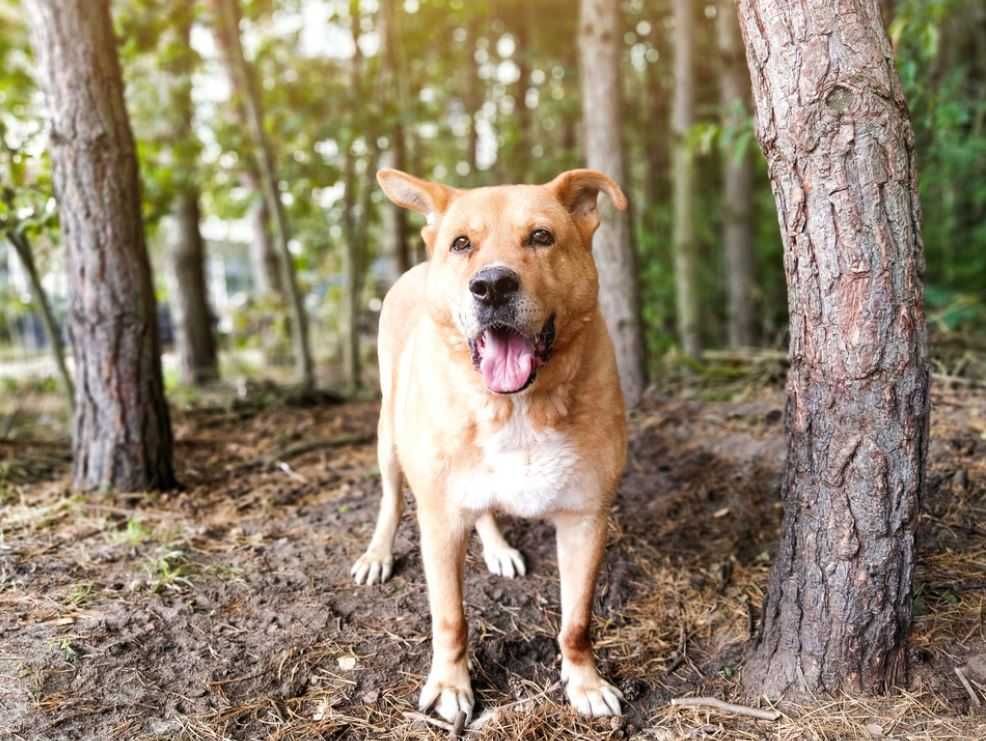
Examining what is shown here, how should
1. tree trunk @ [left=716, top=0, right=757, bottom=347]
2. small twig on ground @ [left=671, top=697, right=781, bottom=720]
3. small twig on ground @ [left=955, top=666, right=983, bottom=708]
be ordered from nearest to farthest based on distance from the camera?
small twig on ground @ [left=955, top=666, right=983, bottom=708]
small twig on ground @ [left=671, top=697, right=781, bottom=720]
tree trunk @ [left=716, top=0, right=757, bottom=347]

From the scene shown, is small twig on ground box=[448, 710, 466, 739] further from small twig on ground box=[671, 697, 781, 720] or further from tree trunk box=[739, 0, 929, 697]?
tree trunk box=[739, 0, 929, 697]

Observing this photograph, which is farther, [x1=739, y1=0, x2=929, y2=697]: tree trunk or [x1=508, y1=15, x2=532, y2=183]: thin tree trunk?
[x1=508, y1=15, x2=532, y2=183]: thin tree trunk

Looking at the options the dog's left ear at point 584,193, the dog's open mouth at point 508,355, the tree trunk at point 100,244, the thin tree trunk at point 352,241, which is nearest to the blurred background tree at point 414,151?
the thin tree trunk at point 352,241

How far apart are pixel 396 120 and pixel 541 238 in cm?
564

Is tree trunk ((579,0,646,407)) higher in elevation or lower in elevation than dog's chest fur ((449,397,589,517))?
higher

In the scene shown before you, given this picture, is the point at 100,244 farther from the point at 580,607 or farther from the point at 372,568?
the point at 580,607

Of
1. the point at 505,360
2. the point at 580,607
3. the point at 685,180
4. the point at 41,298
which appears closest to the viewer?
the point at 505,360

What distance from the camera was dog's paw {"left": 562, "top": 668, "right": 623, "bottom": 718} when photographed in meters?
2.90

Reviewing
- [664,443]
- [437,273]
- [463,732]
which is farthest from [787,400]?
[664,443]

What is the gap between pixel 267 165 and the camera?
7207 millimetres

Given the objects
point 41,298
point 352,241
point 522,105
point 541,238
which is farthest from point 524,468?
point 522,105

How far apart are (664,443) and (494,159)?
7606mm

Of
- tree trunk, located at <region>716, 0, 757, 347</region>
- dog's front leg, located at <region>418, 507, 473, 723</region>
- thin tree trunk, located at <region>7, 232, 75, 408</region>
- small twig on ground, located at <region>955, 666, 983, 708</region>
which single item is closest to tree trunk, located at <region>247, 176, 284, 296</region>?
thin tree trunk, located at <region>7, 232, 75, 408</region>

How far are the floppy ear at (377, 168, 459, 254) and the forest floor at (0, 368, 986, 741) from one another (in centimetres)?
169
